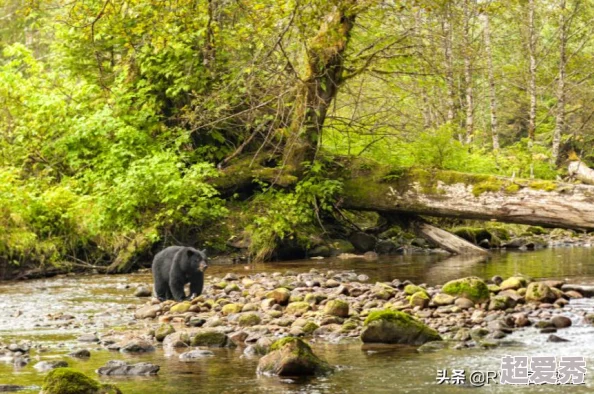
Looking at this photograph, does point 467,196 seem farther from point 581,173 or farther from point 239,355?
point 239,355

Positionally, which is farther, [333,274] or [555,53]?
[555,53]

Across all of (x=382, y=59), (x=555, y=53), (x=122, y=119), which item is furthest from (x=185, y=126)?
(x=555, y=53)

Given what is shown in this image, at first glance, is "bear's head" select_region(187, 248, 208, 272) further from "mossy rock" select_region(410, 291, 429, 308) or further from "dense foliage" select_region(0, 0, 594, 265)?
"dense foliage" select_region(0, 0, 594, 265)

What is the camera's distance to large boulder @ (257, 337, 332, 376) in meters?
6.20

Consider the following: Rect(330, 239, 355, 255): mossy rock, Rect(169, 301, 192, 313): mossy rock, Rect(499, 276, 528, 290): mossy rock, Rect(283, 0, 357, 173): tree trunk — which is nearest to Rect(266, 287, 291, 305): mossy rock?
Rect(169, 301, 192, 313): mossy rock

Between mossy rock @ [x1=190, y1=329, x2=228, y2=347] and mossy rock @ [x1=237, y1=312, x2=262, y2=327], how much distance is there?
0.95 m

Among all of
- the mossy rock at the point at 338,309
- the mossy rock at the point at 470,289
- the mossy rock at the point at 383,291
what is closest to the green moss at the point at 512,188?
the mossy rock at the point at 383,291

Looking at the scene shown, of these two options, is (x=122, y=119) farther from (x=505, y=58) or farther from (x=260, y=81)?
(x=505, y=58)

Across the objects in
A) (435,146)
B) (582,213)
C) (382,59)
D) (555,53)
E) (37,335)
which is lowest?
(37,335)

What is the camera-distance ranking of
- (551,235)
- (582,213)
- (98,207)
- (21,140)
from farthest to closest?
1. (551,235)
2. (21,140)
3. (98,207)
4. (582,213)

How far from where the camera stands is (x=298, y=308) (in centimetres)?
921

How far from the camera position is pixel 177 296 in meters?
10.6

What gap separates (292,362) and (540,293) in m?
4.14

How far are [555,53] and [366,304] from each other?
83.6ft
